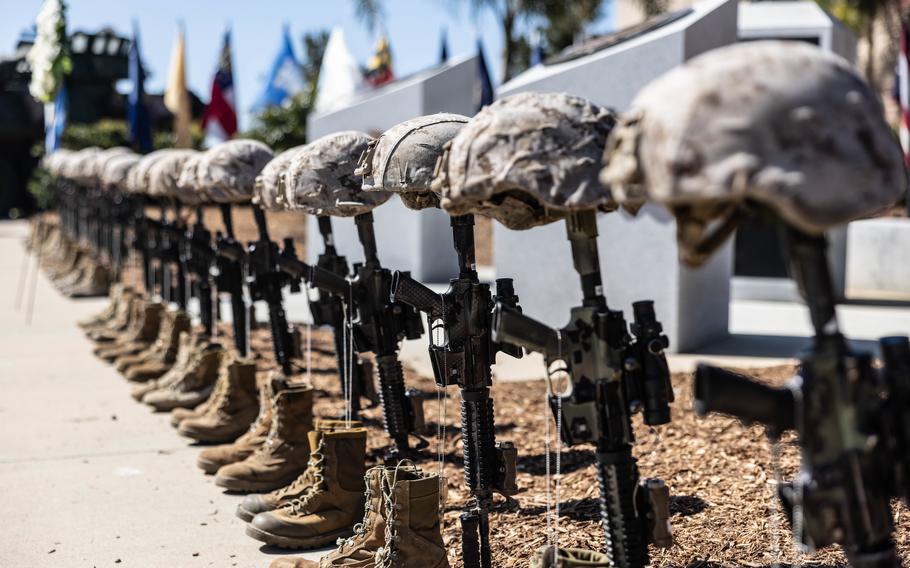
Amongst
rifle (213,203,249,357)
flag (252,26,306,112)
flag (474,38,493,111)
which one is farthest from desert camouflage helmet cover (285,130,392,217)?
flag (252,26,306,112)

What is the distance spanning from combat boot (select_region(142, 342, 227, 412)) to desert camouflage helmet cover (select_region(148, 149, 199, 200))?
1993 millimetres

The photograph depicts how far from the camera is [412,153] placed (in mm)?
4227

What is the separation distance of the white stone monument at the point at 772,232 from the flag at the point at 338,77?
10.4 metres

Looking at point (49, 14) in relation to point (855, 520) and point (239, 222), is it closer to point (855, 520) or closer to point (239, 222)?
point (239, 222)

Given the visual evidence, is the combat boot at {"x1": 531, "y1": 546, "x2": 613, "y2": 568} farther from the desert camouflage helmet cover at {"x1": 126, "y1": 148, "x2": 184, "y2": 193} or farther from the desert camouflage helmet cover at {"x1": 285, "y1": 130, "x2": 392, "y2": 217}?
the desert camouflage helmet cover at {"x1": 126, "y1": 148, "x2": 184, "y2": 193}

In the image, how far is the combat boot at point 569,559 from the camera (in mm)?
3324

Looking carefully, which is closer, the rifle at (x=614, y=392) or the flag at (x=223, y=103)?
the rifle at (x=614, y=392)

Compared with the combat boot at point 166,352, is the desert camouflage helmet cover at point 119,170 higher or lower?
higher

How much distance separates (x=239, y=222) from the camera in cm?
2469

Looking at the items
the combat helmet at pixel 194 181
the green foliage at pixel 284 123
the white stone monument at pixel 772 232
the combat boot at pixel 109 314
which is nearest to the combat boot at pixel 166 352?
the combat helmet at pixel 194 181

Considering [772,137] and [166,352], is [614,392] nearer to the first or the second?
[772,137]

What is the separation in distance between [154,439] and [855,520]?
209 inches

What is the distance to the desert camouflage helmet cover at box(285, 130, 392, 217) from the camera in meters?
5.26

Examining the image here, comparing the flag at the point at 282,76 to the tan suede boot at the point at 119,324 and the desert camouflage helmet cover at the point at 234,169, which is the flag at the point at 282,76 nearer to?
the tan suede boot at the point at 119,324
